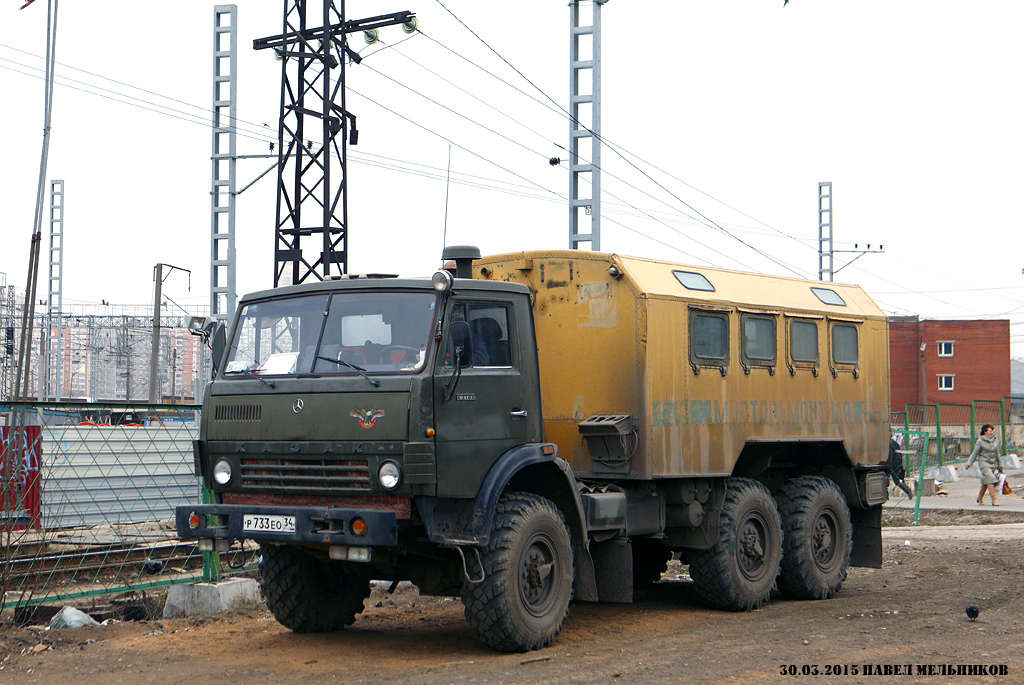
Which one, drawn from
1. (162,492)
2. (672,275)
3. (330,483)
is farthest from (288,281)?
(330,483)

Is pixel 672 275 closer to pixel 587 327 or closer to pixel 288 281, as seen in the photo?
pixel 587 327

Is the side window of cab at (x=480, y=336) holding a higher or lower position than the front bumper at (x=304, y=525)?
higher

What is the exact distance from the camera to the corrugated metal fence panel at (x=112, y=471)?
1109 cm

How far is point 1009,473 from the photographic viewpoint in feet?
107

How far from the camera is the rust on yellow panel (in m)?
9.05

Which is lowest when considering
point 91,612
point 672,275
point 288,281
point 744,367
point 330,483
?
point 91,612

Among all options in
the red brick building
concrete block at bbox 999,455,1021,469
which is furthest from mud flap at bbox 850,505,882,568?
the red brick building

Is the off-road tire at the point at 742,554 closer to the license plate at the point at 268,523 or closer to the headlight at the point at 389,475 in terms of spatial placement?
the headlight at the point at 389,475

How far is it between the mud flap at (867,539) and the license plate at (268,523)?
7.42 m

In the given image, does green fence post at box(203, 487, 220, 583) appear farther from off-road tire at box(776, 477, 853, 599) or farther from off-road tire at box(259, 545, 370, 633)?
off-road tire at box(776, 477, 853, 599)

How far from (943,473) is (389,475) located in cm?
2439

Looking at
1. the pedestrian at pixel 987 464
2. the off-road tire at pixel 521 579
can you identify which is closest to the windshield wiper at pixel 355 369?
the off-road tire at pixel 521 579

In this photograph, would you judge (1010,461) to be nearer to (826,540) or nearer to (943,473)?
(943,473)

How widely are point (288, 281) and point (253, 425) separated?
13.9 m
